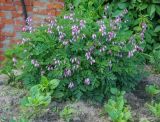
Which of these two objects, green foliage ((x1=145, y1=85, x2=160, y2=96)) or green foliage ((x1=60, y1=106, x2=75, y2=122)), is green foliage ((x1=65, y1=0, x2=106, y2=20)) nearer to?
green foliage ((x1=145, y1=85, x2=160, y2=96))

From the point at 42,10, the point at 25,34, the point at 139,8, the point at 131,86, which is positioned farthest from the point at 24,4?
the point at 131,86

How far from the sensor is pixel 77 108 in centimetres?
354

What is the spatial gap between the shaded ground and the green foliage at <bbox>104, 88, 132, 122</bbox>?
0.39 feet

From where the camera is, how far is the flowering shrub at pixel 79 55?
346 cm

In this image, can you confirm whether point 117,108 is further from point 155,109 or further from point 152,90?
point 152,90

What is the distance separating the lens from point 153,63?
14.9 ft

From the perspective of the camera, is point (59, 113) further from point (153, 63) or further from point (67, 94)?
point (153, 63)

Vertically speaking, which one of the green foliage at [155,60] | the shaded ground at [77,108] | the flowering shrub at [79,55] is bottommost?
the shaded ground at [77,108]

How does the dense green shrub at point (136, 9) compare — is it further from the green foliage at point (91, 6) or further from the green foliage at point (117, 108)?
the green foliage at point (117, 108)

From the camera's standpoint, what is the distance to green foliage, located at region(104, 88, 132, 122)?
3.30 meters

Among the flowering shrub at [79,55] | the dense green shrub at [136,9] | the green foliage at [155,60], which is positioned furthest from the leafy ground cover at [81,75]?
the dense green shrub at [136,9]

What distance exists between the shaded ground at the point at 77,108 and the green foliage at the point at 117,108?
0.12 metres

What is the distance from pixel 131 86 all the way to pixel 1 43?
2574mm

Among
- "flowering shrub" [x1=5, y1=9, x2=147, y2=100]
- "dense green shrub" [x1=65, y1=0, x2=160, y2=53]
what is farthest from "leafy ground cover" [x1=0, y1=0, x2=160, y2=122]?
"dense green shrub" [x1=65, y1=0, x2=160, y2=53]
